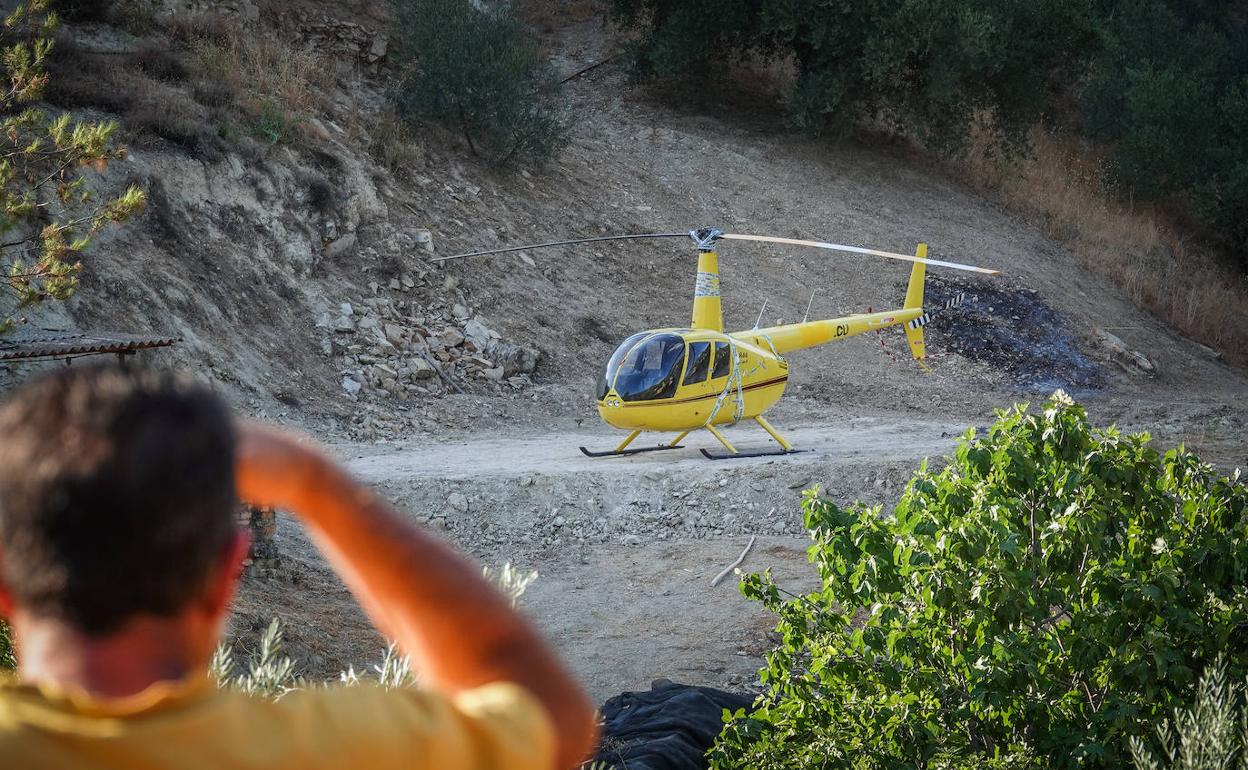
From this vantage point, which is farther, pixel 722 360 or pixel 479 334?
pixel 479 334

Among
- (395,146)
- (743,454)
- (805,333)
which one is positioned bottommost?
(743,454)

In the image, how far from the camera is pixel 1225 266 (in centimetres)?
2775

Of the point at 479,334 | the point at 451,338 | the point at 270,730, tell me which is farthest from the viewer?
the point at 479,334

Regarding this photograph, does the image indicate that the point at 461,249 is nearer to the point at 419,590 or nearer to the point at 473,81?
the point at 473,81

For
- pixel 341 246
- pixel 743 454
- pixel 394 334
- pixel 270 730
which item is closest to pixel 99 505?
pixel 270 730

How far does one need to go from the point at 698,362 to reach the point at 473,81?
37.5ft

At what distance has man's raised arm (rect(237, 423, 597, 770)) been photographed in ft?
3.58

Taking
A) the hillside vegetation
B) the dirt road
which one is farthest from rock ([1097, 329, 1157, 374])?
the dirt road

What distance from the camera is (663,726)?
6.28 meters

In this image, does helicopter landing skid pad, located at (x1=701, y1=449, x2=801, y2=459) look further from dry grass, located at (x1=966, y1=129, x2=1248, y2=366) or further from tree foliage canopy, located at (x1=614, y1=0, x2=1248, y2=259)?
dry grass, located at (x1=966, y1=129, x2=1248, y2=366)

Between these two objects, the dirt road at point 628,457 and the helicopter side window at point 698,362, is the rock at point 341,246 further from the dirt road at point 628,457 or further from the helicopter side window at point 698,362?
the helicopter side window at point 698,362

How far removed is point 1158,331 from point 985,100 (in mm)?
7153

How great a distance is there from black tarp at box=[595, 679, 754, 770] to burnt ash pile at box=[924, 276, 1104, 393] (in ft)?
52.5

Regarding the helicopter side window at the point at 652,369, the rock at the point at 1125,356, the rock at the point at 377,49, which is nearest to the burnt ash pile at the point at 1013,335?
the rock at the point at 1125,356
